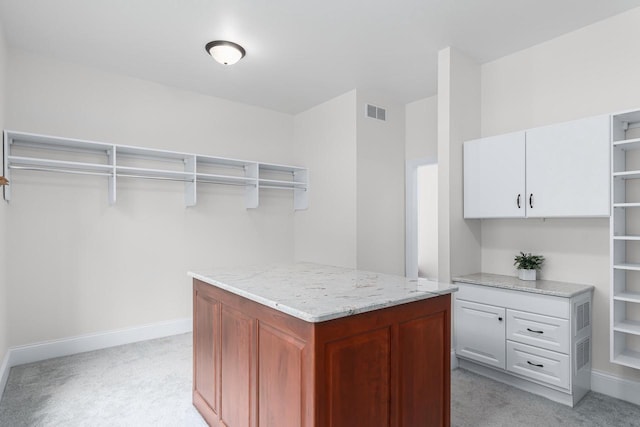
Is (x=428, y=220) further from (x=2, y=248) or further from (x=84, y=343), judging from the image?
(x=2, y=248)

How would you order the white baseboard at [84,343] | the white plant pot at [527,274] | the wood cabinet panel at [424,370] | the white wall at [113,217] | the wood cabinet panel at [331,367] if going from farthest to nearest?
the white wall at [113,217]
the white baseboard at [84,343]
the white plant pot at [527,274]
the wood cabinet panel at [424,370]
the wood cabinet panel at [331,367]

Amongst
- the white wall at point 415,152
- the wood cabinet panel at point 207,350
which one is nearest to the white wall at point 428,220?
the white wall at point 415,152

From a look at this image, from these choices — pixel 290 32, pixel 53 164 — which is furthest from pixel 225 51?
pixel 53 164

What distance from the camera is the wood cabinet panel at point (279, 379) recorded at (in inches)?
58.6

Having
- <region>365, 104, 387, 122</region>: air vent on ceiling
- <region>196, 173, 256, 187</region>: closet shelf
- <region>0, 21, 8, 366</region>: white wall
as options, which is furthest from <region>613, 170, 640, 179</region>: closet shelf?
<region>0, 21, 8, 366</region>: white wall

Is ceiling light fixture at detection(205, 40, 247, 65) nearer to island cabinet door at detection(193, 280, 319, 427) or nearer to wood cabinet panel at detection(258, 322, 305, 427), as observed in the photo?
island cabinet door at detection(193, 280, 319, 427)

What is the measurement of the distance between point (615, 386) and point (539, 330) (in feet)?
2.27

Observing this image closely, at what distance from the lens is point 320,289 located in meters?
1.87

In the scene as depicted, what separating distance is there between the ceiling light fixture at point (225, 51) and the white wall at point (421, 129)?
2.38 metres

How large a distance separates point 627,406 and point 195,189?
418cm

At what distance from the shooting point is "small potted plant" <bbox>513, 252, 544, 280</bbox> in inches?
119

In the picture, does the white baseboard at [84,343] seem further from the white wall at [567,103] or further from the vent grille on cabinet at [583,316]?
the vent grille on cabinet at [583,316]

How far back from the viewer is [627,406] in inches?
99.6

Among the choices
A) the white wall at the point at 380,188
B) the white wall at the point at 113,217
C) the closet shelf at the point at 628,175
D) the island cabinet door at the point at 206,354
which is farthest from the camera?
the white wall at the point at 380,188
